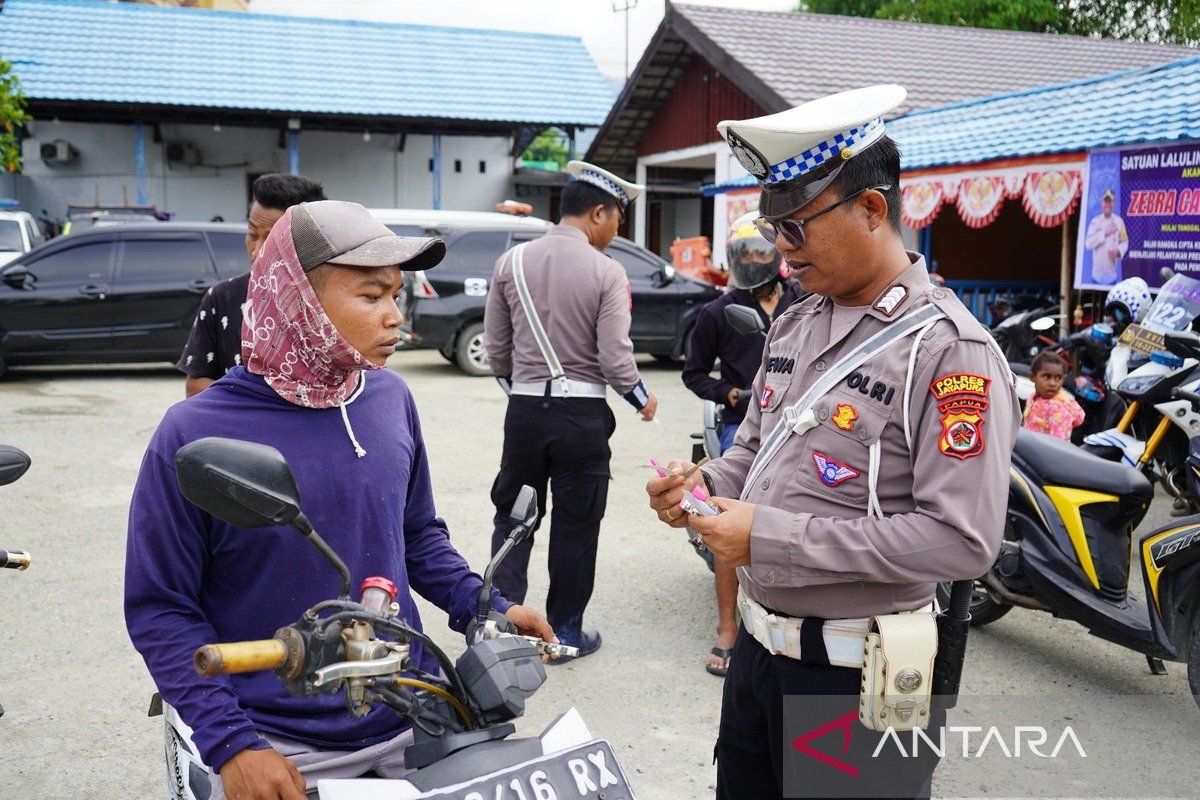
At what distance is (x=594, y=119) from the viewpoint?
2289 centimetres

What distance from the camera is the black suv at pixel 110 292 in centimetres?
1208

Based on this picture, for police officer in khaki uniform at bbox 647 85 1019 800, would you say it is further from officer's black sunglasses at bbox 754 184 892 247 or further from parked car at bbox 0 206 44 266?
parked car at bbox 0 206 44 266

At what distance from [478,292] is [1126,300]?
7505mm

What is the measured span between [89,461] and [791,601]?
754cm

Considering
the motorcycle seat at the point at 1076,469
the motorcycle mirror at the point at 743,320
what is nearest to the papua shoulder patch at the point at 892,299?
the motorcycle mirror at the point at 743,320

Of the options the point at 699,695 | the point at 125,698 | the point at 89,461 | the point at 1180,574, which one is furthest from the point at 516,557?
the point at 89,461

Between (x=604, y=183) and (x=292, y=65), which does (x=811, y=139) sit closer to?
(x=604, y=183)

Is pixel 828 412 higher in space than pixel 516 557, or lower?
higher

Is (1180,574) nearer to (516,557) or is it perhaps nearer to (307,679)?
(516,557)

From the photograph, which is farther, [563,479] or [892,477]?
[563,479]

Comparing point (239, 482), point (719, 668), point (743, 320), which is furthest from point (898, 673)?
point (719, 668)

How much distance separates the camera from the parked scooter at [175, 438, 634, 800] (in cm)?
157

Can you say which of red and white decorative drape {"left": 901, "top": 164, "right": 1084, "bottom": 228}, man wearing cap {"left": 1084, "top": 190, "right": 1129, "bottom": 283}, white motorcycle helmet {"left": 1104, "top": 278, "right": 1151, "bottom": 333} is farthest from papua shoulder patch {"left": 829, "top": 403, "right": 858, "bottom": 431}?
man wearing cap {"left": 1084, "top": 190, "right": 1129, "bottom": 283}

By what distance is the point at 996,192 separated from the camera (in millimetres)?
10914
